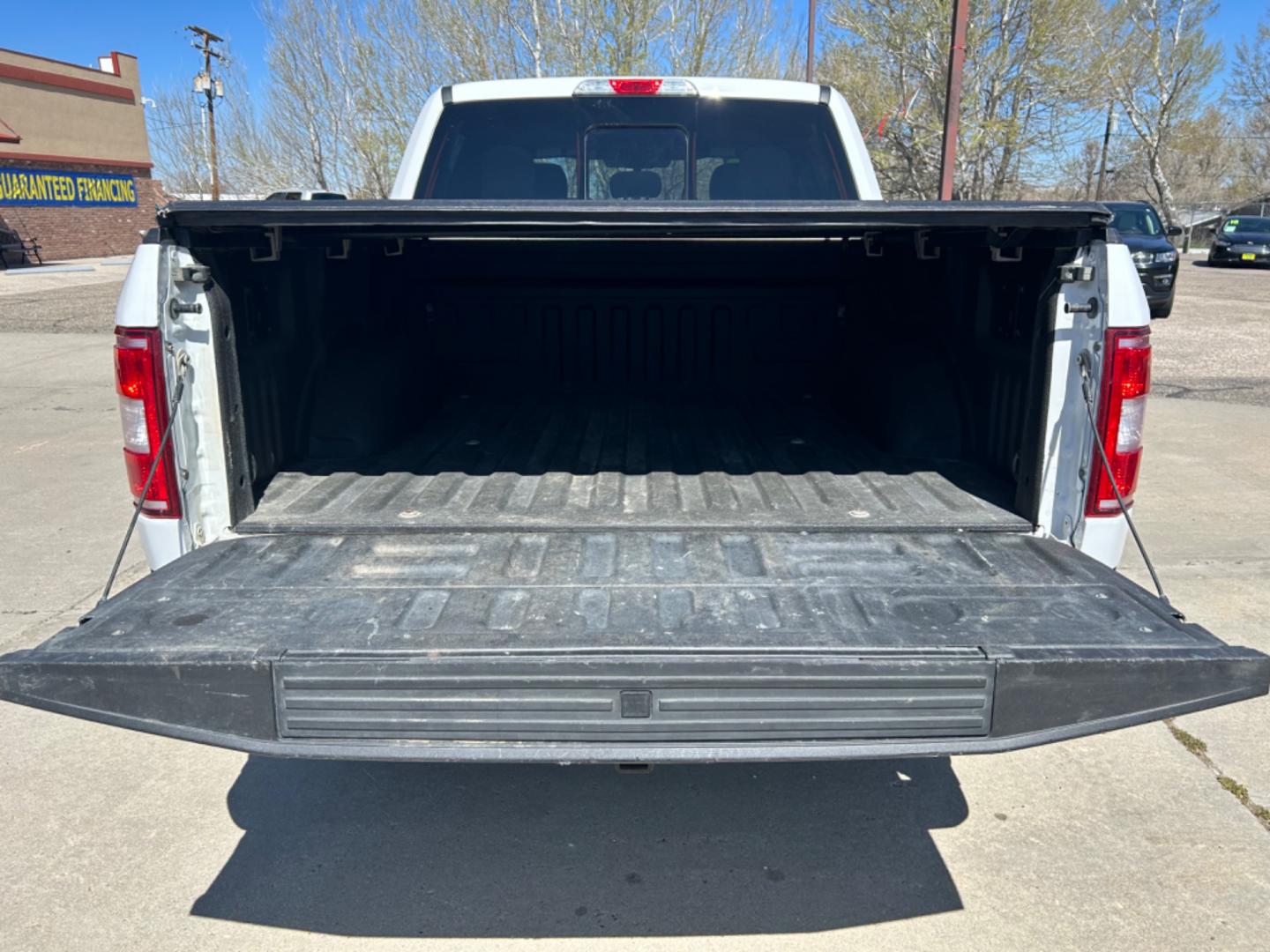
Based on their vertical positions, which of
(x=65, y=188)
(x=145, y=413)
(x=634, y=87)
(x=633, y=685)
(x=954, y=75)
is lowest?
(x=633, y=685)

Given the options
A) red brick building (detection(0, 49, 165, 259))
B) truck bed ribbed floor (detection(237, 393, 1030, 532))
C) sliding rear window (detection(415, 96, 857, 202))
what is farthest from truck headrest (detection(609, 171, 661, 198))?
red brick building (detection(0, 49, 165, 259))

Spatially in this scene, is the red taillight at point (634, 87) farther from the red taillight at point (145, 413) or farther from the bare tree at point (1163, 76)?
the bare tree at point (1163, 76)

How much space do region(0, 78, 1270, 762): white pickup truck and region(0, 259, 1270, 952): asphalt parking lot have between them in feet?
2.59

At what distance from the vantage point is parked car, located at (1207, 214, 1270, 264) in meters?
26.2

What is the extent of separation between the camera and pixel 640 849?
2949mm

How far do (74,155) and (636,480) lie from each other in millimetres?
34913

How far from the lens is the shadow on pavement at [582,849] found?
2668 mm

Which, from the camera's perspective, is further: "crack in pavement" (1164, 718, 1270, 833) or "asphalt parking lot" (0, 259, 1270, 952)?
"crack in pavement" (1164, 718, 1270, 833)

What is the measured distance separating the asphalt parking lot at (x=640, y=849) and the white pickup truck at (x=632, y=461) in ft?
2.59

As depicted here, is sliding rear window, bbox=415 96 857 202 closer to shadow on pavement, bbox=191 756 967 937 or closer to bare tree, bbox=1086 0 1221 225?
shadow on pavement, bbox=191 756 967 937

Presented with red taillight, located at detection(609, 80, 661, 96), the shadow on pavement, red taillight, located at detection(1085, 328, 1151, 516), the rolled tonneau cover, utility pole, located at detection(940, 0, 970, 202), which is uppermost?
utility pole, located at detection(940, 0, 970, 202)

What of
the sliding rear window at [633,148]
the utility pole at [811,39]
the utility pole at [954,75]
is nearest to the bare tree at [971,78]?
the utility pole at [811,39]

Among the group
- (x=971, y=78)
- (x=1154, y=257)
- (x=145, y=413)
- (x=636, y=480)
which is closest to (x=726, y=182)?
(x=636, y=480)

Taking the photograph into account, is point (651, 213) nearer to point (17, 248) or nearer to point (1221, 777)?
point (1221, 777)
